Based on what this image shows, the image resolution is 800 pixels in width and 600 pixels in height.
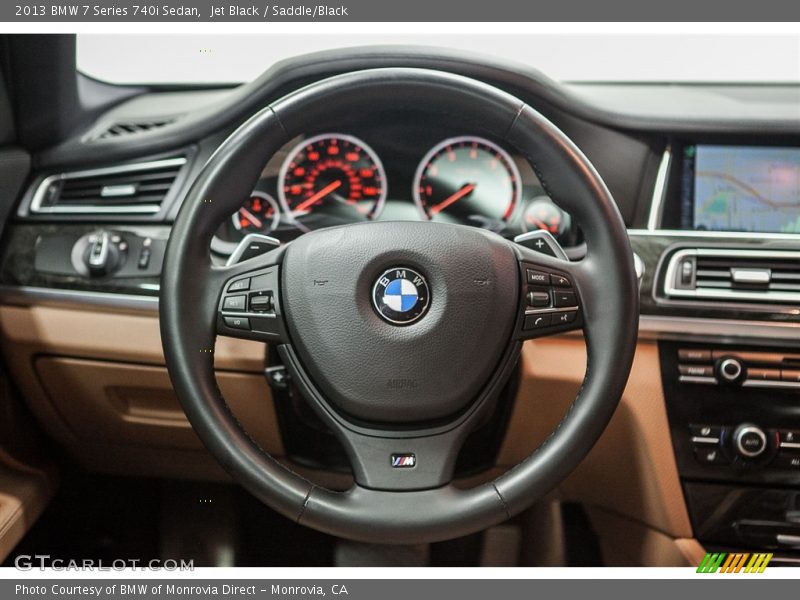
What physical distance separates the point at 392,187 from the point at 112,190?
0.49 meters

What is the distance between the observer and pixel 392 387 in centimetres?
93

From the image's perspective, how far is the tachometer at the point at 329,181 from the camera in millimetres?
1324

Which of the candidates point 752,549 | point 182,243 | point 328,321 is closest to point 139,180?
point 182,243

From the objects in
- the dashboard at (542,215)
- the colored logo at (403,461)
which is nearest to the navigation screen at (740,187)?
the dashboard at (542,215)

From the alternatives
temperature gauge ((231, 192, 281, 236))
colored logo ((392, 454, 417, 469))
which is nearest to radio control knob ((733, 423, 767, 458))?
colored logo ((392, 454, 417, 469))

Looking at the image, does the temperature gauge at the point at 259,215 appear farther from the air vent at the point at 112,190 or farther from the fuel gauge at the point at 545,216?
the fuel gauge at the point at 545,216

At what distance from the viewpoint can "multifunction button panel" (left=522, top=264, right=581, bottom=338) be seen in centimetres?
96

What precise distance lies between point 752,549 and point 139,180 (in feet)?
4.00

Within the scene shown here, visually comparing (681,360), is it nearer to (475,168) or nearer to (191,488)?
(475,168)

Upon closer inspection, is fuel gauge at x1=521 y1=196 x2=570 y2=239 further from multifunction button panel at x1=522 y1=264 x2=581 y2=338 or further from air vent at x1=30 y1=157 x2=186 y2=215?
air vent at x1=30 y1=157 x2=186 y2=215

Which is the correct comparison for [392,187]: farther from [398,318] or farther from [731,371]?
[731,371]

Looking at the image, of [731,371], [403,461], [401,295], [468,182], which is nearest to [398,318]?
[401,295]

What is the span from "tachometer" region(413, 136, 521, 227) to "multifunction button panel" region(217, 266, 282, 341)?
0.46 m
